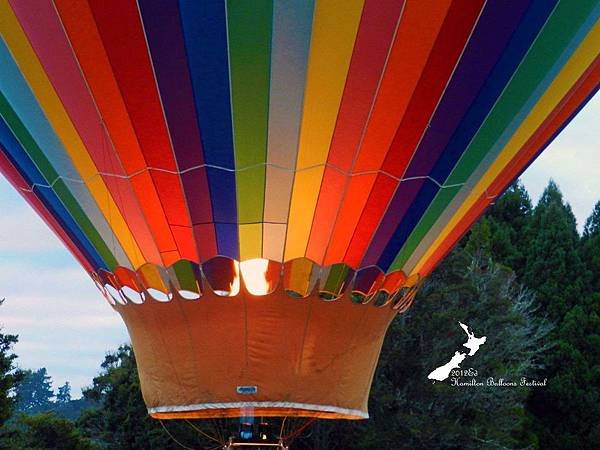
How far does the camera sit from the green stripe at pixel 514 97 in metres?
5.38

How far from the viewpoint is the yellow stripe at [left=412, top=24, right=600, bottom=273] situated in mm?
5801

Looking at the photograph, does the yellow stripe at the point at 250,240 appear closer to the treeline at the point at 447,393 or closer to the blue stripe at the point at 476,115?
the blue stripe at the point at 476,115

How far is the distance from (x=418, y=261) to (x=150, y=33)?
2830 millimetres

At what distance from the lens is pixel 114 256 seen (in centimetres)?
619

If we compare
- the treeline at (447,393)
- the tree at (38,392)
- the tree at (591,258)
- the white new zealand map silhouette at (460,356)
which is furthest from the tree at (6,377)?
the tree at (38,392)

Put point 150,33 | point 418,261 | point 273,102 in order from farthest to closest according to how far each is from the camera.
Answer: point 418,261, point 273,102, point 150,33

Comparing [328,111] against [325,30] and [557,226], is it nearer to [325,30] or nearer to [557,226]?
[325,30]

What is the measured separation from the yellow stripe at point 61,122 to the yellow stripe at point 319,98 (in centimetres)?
116

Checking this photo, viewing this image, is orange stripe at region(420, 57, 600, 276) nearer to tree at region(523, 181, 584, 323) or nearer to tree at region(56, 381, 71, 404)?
tree at region(523, 181, 584, 323)

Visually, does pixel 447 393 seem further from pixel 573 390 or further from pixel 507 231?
pixel 507 231

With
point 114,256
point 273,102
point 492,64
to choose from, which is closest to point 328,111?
point 273,102

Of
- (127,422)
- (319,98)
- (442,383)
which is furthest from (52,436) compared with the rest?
(319,98)

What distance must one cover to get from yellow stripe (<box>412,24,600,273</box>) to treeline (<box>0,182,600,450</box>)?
9.52 meters

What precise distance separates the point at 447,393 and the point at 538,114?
484 inches
